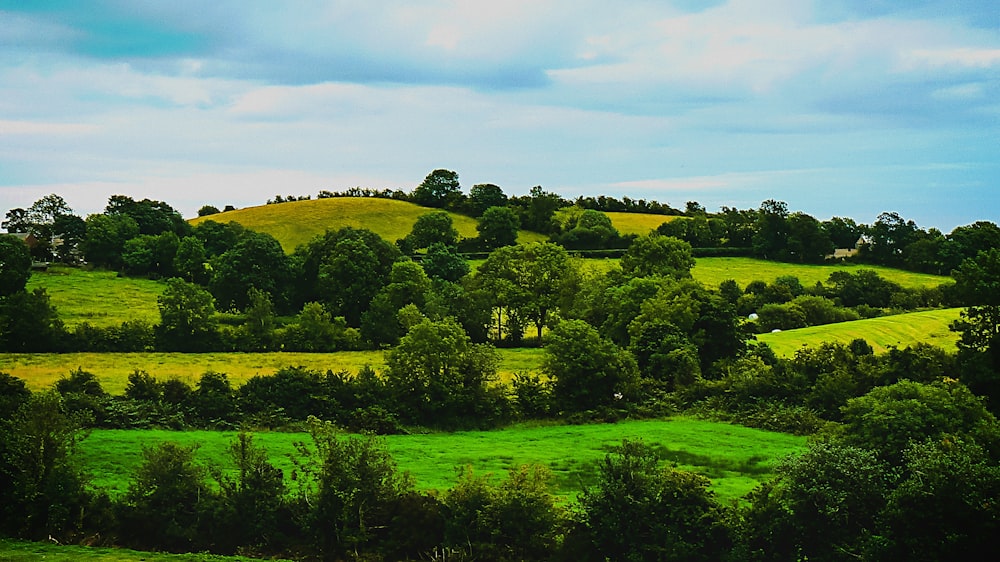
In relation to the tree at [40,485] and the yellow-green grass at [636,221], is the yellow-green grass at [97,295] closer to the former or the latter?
the tree at [40,485]

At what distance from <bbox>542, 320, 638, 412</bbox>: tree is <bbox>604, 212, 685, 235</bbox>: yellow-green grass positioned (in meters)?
71.1

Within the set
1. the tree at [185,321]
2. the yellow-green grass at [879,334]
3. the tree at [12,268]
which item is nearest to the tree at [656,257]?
the yellow-green grass at [879,334]

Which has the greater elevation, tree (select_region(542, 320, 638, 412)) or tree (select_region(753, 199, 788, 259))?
tree (select_region(753, 199, 788, 259))

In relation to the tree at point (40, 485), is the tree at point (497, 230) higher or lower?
higher

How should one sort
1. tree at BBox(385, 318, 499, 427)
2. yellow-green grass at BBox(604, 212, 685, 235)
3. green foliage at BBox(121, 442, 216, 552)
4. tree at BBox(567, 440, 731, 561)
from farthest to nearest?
1. yellow-green grass at BBox(604, 212, 685, 235)
2. tree at BBox(385, 318, 499, 427)
3. green foliage at BBox(121, 442, 216, 552)
4. tree at BBox(567, 440, 731, 561)

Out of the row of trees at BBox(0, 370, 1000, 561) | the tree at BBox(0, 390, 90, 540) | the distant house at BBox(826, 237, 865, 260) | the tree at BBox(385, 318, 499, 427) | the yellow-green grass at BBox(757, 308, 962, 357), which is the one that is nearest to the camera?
the row of trees at BBox(0, 370, 1000, 561)

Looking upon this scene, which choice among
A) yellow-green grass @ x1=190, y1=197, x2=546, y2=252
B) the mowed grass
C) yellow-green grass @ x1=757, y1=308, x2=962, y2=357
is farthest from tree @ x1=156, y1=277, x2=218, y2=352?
yellow-green grass @ x1=757, y1=308, x2=962, y2=357

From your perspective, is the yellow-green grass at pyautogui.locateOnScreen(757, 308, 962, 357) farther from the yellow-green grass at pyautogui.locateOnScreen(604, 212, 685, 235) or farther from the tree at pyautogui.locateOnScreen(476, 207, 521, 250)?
the yellow-green grass at pyautogui.locateOnScreen(604, 212, 685, 235)

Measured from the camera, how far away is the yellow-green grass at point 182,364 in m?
51.8

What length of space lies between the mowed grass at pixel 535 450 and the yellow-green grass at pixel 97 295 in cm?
3409

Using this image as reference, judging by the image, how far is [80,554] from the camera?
88.6 feet

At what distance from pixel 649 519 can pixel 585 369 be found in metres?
24.2

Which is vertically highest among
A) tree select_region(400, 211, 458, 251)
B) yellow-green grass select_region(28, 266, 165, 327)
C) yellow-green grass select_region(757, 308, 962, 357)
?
tree select_region(400, 211, 458, 251)

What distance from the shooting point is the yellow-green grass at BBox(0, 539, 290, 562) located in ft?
86.4
